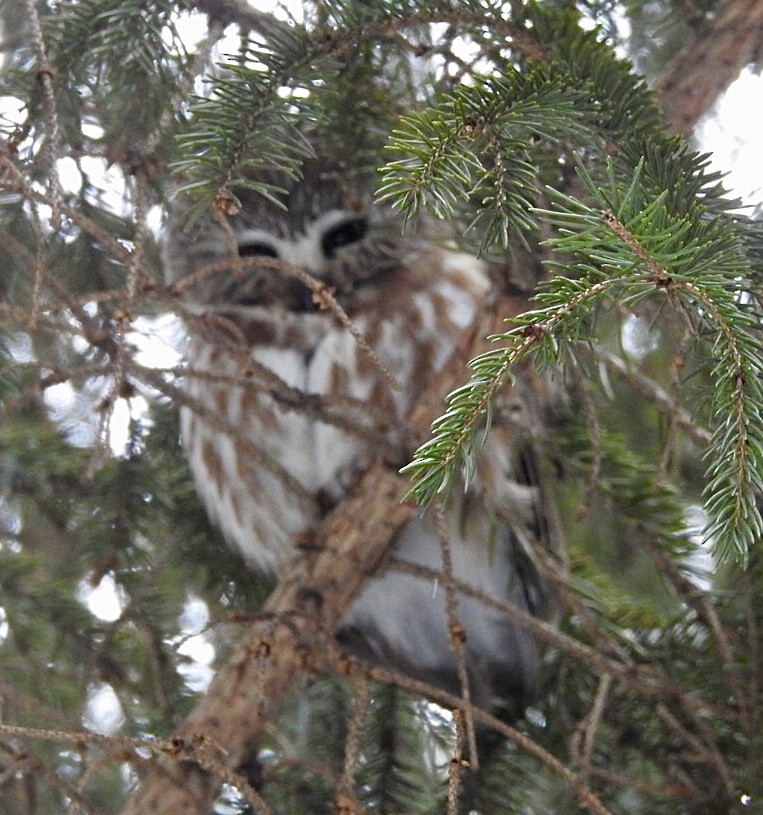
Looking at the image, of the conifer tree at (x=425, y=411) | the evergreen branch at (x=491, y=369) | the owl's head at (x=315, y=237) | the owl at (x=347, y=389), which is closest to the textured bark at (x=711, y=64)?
the conifer tree at (x=425, y=411)

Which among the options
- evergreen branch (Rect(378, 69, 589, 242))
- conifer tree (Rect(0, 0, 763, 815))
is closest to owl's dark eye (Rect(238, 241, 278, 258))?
conifer tree (Rect(0, 0, 763, 815))

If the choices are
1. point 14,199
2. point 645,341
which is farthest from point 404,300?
point 14,199

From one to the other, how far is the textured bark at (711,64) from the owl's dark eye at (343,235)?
85 cm

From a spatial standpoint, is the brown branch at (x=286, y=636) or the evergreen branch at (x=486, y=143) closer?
the evergreen branch at (x=486, y=143)

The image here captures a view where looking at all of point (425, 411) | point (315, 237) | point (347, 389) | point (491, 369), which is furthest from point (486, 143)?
point (315, 237)

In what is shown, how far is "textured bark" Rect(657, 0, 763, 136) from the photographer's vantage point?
183 centimetres

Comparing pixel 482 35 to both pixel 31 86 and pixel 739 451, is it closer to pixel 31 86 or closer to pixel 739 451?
pixel 31 86

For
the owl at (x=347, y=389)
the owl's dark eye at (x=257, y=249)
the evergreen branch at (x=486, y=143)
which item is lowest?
the evergreen branch at (x=486, y=143)

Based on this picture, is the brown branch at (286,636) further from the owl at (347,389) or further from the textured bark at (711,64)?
the textured bark at (711,64)

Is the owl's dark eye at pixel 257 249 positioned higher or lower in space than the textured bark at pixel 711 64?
higher

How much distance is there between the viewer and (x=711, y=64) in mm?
1846

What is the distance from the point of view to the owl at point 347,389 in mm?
2387

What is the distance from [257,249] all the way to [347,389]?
16.1 inches

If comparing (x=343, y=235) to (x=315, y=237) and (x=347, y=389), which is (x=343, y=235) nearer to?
(x=315, y=237)
